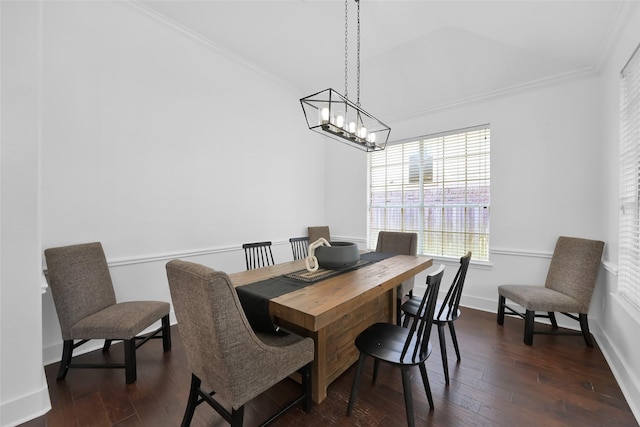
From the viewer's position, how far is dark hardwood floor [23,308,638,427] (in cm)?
164

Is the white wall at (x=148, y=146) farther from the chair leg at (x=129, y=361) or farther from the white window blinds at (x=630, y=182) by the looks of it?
the white window blinds at (x=630, y=182)

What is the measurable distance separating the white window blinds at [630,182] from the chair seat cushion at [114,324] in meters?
3.73

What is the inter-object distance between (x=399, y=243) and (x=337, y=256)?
4.87 feet

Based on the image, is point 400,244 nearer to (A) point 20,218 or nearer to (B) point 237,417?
(B) point 237,417

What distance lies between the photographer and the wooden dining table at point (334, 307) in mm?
1455

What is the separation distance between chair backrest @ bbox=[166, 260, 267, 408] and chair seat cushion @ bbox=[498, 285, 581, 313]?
261 centimetres

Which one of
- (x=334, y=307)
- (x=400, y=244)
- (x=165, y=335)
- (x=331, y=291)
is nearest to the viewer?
(x=334, y=307)

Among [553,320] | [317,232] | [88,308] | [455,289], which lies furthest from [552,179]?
[88,308]

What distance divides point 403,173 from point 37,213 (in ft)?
13.5

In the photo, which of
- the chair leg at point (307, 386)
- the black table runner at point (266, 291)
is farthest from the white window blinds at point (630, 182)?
the chair leg at point (307, 386)

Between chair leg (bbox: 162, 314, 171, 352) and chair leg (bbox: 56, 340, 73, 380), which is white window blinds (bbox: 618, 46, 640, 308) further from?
chair leg (bbox: 56, 340, 73, 380)

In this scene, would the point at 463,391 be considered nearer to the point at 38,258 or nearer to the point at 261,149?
the point at 38,258

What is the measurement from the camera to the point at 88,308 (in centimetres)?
212

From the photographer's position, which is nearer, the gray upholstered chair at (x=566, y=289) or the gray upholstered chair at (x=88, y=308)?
the gray upholstered chair at (x=88, y=308)
